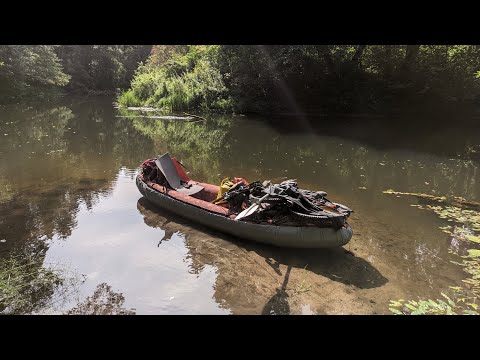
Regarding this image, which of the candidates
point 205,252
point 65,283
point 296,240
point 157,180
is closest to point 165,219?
point 157,180

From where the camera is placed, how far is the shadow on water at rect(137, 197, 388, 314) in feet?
18.9

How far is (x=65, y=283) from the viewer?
5.92m

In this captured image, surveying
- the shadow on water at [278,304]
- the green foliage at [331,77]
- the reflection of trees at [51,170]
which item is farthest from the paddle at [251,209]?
the green foliage at [331,77]

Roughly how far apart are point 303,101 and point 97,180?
17.3 meters

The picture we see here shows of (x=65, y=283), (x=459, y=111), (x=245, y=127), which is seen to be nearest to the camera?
(x=65, y=283)

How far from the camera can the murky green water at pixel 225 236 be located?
5730 millimetres

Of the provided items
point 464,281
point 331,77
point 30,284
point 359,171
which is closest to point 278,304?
point 464,281

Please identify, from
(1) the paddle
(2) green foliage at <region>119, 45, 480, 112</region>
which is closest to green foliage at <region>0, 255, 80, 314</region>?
(1) the paddle

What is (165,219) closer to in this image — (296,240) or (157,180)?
(157,180)

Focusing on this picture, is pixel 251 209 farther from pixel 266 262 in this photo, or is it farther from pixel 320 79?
pixel 320 79

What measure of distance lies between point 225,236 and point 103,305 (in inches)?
109

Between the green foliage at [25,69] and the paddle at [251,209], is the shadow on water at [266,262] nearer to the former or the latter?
the paddle at [251,209]

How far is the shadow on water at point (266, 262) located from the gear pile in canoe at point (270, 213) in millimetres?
241

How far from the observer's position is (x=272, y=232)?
659 centimetres
